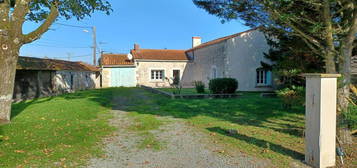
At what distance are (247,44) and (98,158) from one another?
16358mm

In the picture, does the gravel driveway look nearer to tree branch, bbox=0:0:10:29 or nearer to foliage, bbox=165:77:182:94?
tree branch, bbox=0:0:10:29

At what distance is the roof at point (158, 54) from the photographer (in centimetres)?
2576

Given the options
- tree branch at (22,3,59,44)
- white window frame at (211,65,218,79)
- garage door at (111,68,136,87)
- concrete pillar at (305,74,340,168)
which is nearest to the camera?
concrete pillar at (305,74,340,168)

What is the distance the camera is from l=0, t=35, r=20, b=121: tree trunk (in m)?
6.35

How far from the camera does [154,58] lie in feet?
84.0

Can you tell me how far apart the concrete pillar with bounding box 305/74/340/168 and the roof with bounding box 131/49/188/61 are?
22523 mm

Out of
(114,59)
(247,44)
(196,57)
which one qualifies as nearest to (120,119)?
(247,44)

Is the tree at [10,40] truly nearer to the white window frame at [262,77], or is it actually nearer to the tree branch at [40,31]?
the tree branch at [40,31]

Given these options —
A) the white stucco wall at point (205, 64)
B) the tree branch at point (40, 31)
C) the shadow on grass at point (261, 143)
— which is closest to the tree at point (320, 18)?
the shadow on grass at point (261, 143)

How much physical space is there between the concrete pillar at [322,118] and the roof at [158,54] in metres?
22.5

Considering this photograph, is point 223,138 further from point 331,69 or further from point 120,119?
point 120,119

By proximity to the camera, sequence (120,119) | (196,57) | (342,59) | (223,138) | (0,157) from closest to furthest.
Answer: (0,157)
(342,59)
(223,138)
(120,119)
(196,57)

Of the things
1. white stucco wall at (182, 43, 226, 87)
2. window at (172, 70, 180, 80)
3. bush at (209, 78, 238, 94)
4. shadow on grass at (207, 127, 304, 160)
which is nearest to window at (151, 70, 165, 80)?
window at (172, 70, 180, 80)

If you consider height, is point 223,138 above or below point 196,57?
below
